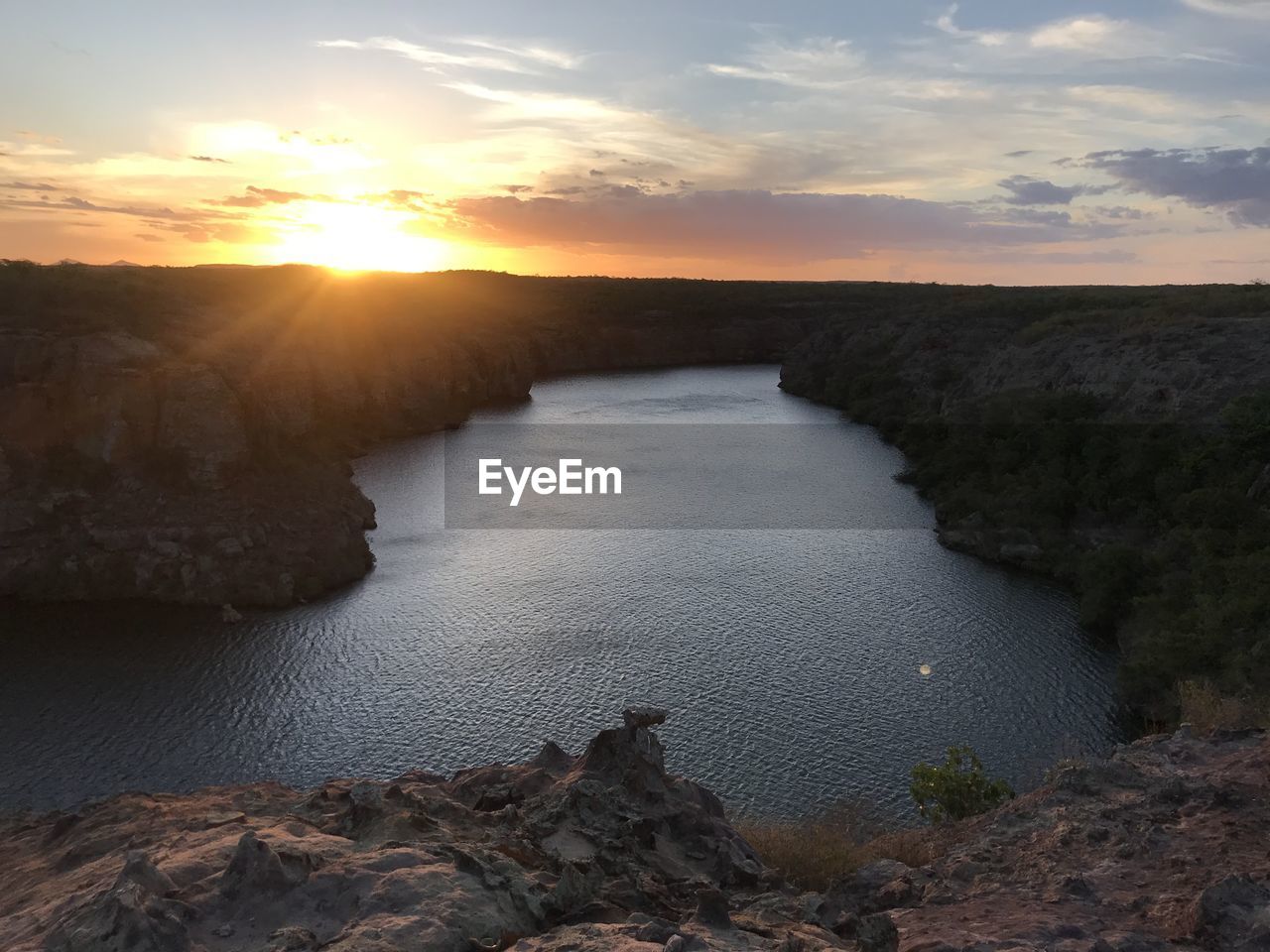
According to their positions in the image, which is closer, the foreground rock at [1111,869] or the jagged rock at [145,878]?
the jagged rock at [145,878]

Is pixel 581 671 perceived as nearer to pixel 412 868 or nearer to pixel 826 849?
pixel 826 849

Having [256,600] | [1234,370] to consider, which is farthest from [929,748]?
[1234,370]

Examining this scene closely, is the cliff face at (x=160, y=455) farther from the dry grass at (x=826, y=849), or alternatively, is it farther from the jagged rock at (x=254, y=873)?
the jagged rock at (x=254, y=873)

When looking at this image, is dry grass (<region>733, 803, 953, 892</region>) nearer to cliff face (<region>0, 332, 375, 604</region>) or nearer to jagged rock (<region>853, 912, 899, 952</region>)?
jagged rock (<region>853, 912, 899, 952</region>)

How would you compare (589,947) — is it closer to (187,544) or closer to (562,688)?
(562,688)

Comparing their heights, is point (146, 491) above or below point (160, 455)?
below

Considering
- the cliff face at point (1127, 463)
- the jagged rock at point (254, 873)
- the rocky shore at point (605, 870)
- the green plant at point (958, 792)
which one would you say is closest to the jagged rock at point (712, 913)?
the rocky shore at point (605, 870)

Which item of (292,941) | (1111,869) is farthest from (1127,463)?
(292,941)
